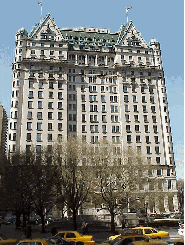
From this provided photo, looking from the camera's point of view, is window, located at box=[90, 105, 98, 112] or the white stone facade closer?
the white stone facade

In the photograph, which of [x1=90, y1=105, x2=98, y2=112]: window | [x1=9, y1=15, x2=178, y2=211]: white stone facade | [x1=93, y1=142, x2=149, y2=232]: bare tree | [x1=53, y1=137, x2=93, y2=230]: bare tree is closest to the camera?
[x1=53, y1=137, x2=93, y2=230]: bare tree

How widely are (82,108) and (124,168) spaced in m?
38.7

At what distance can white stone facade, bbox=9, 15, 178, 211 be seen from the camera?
77.4 m

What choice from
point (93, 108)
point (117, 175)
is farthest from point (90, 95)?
point (117, 175)

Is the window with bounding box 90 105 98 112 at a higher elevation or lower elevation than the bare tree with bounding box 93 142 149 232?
higher

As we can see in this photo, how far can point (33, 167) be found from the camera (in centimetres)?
4484

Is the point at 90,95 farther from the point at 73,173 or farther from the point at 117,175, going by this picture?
the point at 73,173

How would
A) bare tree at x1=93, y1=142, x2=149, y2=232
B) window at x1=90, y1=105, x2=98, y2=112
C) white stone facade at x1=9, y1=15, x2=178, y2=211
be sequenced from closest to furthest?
bare tree at x1=93, y1=142, x2=149, y2=232, white stone facade at x1=9, y1=15, x2=178, y2=211, window at x1=90, y1=105, x2=98, y2=112

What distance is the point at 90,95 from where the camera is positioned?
83.7 metres

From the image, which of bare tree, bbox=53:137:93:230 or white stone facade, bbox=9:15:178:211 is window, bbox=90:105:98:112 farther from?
bare tree, bbox=53:137:93:230

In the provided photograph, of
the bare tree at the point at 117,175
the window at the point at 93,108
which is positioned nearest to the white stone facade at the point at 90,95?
the window at the point at 93,108

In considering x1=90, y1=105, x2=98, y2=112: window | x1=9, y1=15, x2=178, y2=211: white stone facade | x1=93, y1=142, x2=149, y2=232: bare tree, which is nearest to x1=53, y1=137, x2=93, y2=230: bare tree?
x1=93, y1=142, x2=149, y2=232: bare tree

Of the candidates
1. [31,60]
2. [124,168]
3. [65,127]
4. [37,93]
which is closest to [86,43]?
→ [31,60]

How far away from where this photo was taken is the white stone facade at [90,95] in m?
77.4
